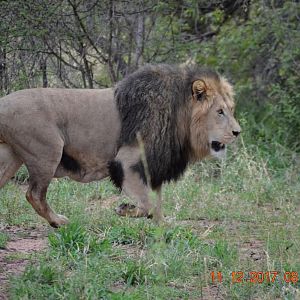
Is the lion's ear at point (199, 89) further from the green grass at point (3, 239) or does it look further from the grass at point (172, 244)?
the green grass at point (3, 239)

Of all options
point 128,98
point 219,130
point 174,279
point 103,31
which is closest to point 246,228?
point 219,130

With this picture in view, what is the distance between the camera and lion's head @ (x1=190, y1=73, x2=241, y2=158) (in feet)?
20.2

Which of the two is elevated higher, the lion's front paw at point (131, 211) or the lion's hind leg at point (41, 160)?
the lion's hind leg at point (41, 160)

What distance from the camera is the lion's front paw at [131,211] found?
5.89 meters

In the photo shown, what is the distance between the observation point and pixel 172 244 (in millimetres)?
5164

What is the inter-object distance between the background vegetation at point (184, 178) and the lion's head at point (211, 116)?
0.69m

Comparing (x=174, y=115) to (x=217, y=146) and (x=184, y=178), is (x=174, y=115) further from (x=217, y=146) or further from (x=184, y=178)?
(x=184, y=178)

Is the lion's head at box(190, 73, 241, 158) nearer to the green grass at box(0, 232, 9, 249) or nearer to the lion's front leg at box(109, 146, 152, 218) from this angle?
the lion's front leg at box(109, 146, 152, 218)

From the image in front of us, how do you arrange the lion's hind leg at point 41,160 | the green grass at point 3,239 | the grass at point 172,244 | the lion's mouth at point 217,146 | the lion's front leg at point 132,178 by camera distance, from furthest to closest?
the lion's mouth at point 217,146 → the lion's front leg at point 132,178 → the lion's hind leg at point 41,160 → the green grass at point 3,239 → the grass at point 172,244

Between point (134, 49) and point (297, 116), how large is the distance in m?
2.39
